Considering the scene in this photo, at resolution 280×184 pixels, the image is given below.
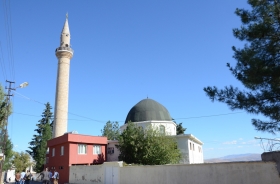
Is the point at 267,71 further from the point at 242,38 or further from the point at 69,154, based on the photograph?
the point at 69,154

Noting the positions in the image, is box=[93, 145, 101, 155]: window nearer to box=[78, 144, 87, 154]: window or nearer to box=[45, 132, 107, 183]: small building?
box=[45, 132, 107, 183]: small building

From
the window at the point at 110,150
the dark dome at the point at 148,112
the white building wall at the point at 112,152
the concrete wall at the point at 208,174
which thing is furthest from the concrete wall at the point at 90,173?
the dark dome at the point at 148,112

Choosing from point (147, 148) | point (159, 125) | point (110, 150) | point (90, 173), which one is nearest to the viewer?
point (90, 173)

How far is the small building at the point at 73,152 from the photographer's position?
26.3 m

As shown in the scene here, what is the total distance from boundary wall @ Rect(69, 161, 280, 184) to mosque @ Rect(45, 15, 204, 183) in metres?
3.46

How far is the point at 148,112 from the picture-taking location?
3338 cm

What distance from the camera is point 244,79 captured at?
8.73 m

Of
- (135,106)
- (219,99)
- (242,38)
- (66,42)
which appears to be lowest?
(219,99)

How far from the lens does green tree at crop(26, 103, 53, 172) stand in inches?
1621

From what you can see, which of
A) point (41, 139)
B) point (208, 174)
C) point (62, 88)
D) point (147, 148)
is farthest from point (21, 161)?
point (208, 174)

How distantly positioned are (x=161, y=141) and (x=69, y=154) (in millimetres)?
9151

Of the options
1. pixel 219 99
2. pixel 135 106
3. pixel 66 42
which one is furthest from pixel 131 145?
pixel 66 42

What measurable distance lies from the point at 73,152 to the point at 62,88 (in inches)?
593

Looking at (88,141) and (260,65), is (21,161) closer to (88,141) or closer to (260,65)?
(88,141)
